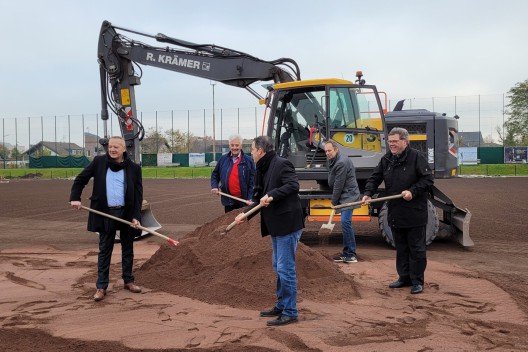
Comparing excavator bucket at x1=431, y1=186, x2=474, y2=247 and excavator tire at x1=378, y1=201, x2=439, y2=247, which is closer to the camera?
excavator tire at x1=378, y1=201, x2=439, y2=247

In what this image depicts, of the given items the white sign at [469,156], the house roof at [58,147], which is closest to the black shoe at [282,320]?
the white sign at [469,156]

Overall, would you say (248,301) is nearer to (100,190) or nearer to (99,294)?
(99,294)

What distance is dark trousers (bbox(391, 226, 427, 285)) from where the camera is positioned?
266 inches

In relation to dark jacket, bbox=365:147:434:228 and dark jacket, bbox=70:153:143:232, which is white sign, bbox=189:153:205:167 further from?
dark jacket, bbox=365:147:434:228

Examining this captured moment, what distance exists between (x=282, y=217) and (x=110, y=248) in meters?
2.50

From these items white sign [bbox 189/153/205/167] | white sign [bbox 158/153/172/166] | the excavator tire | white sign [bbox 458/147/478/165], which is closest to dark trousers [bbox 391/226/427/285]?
the excavator tire

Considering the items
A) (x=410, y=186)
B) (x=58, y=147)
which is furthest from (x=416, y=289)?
(x=58, y=147)

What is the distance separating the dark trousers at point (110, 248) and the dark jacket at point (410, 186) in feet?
11.0

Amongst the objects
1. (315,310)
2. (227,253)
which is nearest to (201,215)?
(227,253)

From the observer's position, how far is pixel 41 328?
5.21 metres

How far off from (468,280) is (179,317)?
3.99 m

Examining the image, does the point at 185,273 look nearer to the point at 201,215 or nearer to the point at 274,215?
the point at 274,215

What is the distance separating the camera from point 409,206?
6.79m

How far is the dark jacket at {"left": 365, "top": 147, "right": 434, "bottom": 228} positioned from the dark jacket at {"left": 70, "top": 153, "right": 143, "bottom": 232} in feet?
10.7
